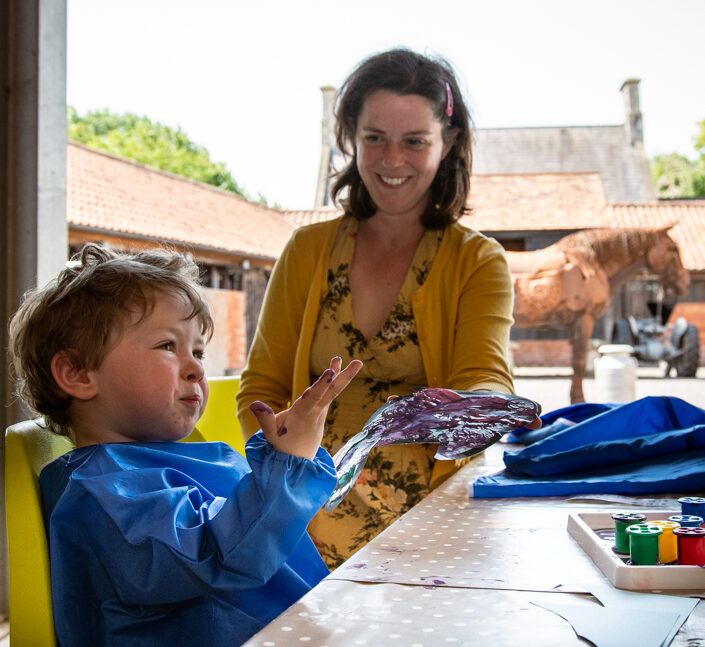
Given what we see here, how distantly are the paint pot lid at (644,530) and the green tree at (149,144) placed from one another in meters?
32.8

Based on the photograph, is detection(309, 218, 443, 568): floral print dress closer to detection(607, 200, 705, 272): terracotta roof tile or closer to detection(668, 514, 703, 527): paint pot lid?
detection(668, 514, 703, 527): paint pot lid

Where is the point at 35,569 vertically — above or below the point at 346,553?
above

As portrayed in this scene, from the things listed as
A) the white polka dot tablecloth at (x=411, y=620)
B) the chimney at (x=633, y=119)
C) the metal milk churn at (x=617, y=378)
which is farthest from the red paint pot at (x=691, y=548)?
the chimney at (x=633, y=119)

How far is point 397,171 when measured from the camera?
168 centimetres

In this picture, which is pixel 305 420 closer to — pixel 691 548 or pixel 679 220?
pixel 691 548

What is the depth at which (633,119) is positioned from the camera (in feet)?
81.9

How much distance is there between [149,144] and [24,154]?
32.4 meters

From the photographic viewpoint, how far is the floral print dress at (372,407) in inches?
63.9

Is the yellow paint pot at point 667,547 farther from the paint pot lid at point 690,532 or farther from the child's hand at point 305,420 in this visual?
the child's hand at point 305,420

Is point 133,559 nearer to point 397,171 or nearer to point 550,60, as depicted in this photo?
point 397,171

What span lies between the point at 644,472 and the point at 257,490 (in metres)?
0.72

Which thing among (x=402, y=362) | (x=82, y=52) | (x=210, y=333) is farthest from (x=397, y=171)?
(x=82, y=52)

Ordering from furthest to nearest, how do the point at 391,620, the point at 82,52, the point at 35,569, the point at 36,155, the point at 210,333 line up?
the point at 82,52, the point at 36,155, the point at 210,333, the point at 35,569, the point at 391,620

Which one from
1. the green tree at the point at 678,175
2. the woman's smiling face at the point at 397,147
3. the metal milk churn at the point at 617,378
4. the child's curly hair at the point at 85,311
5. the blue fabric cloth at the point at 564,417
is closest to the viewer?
the child's curly hair at the point at 85,311
